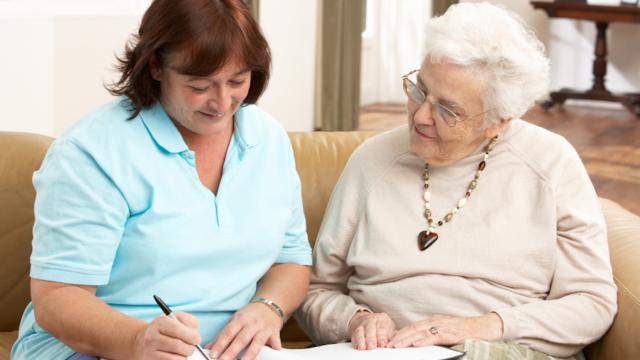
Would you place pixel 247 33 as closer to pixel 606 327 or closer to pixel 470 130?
pixel 470 130

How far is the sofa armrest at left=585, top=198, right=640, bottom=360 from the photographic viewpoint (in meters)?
2.07

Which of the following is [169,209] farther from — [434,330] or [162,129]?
[434,330]

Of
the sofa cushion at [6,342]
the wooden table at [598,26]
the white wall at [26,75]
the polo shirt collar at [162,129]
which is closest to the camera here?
the polo shirt collar at [162,129]

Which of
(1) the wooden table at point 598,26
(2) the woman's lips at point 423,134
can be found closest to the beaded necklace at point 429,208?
(2) the woman's lips at point 423,134

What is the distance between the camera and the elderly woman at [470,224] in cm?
206

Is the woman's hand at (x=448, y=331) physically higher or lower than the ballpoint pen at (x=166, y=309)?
lower

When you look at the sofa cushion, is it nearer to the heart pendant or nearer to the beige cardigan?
the beige cardigan

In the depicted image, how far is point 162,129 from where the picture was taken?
1909mm

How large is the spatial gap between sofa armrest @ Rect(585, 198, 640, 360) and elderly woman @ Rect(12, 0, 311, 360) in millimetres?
647

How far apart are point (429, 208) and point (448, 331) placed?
0.28 metres

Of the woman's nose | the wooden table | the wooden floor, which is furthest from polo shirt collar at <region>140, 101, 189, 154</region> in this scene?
the wooden table

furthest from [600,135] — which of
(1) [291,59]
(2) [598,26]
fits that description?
(1) [291,59]

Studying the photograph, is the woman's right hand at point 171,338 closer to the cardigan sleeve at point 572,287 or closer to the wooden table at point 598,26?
the cardigan sleeve at point 572,287

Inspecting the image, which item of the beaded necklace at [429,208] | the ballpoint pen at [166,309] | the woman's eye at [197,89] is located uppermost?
the woman's eye at [197,89]
